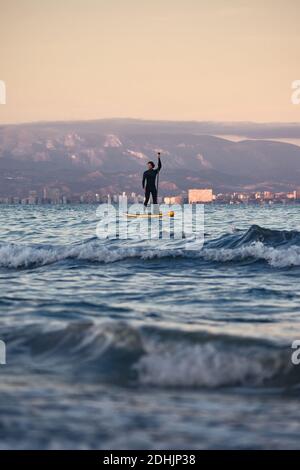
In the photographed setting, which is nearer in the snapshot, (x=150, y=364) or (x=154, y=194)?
(x=150, y=364)

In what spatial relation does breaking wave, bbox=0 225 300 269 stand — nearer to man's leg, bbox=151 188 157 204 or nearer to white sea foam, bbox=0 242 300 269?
white sea foam, bbox=0 242 300 269

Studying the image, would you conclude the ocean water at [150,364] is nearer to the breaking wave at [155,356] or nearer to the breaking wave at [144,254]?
the breaking wave at [155,356]

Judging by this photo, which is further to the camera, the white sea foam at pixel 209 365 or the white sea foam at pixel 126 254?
the white sea foam at pixel 126 254

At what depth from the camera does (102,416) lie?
612 centimetres

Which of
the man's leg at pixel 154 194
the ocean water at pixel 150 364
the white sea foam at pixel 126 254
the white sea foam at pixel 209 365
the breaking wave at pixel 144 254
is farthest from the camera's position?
the man's leg at pixel 154 194

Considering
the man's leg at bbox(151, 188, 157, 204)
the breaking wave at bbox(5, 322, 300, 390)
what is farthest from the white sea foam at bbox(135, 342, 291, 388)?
the man's leg at bbox(151, 188, 157, 204)

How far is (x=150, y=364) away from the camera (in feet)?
25.3


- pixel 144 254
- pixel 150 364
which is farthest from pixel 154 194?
pixel 150 364

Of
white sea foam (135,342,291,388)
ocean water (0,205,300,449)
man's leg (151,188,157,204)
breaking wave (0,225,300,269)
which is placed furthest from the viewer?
man's leg (151,188,157,204)

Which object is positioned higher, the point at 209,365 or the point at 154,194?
the point at 154,194

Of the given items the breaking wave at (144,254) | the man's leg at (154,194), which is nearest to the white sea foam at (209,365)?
the breaking wave at (144,254)

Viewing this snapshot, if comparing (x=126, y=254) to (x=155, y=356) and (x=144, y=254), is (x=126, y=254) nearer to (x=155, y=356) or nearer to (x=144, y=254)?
(x=144, y=254)

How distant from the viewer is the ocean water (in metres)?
5.81

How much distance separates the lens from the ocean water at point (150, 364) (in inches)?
229
